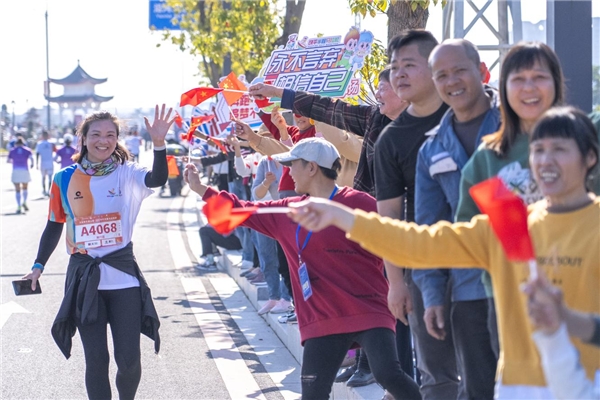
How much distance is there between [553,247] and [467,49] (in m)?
1.43

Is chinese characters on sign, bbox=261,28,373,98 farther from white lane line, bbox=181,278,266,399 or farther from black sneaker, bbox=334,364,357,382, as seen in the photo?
black sneaker, bbox=334,364,357,382

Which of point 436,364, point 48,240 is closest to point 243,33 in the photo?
point 48,240

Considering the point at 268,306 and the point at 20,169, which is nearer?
the point at 268,306

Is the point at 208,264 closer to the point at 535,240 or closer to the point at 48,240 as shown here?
the point at 48,240

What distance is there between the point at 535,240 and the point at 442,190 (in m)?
1.12

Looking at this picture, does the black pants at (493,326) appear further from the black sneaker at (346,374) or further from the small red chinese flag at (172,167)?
the small red chinese flag at (172,167)

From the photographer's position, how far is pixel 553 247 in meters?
2.96

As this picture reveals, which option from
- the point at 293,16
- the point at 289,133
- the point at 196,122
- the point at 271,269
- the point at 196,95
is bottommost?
the point at 271,269

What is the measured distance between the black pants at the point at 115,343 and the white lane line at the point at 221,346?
1397 mm

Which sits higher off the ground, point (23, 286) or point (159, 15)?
point (159, 15)

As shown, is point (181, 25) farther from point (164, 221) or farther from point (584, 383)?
point (584, 383)

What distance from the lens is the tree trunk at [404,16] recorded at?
27.1ft

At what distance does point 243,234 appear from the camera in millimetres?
13047

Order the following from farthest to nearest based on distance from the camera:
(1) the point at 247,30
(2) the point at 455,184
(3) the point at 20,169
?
(3) the point at 20,169 → (1) the point at 247,30 → (2) the point at 455,184
